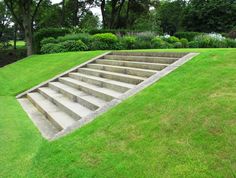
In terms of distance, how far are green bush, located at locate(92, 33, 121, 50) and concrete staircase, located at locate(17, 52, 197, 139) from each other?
15.1ft

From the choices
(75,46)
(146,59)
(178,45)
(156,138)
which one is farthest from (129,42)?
(156,138)

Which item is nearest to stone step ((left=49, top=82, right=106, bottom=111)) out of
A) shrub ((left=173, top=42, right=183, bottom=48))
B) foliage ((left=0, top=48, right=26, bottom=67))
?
shrub ((left=173, top=42, right=183, bottom=48))

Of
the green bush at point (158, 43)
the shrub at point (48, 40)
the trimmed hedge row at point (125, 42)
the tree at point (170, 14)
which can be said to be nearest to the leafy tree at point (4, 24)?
the shrub at point (48, 40)

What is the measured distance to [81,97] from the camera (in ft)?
21.1

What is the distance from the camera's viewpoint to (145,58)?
7684 millimetres

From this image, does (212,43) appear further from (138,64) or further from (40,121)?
(40,121)

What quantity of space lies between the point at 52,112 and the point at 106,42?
8835 mm

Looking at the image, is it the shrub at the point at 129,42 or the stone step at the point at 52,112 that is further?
the shrub at the point at 129,42

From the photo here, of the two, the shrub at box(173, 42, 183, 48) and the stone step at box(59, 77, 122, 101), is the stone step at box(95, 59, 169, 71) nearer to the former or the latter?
the stone step at box(59, 77, 122, 101)

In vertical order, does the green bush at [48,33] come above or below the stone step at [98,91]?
above

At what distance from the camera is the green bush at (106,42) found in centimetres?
1429

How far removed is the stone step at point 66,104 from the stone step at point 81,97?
3.9 inches

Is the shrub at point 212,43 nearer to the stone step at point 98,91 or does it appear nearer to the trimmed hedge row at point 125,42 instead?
the trimmed hedge row at point 125,42

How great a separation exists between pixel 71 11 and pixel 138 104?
1215 inches
